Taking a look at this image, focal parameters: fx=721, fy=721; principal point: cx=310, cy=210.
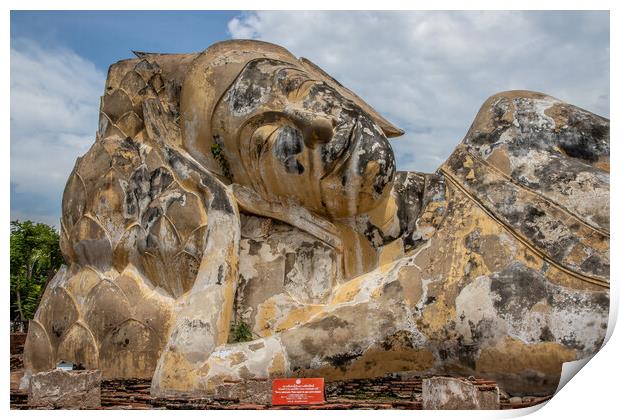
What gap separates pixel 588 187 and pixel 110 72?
474cm

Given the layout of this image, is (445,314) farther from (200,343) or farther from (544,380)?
(200,343)

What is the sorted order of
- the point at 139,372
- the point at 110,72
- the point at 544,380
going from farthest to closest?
the point at 110,72 → the point at 139,372 → the point at 544,380

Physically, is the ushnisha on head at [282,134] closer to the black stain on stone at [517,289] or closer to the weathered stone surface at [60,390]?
the black stain on stone at [517,289]

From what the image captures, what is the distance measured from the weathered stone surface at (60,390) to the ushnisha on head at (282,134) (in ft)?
7.00

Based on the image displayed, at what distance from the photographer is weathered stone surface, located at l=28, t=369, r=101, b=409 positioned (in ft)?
17.2

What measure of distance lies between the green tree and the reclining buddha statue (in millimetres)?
5878

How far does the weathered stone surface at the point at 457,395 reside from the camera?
4.73 m

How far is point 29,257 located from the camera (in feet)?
40.6

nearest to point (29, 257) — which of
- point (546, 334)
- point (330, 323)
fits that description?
point (330, 323)

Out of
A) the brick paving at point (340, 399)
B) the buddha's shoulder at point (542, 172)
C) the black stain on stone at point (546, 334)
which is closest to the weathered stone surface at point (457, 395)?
the brick paving at point (340, 399)

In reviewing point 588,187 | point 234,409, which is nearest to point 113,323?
point 234,409

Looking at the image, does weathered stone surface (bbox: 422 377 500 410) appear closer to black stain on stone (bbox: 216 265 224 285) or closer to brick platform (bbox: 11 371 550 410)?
brick platform (bbox: 11 371 550 410)

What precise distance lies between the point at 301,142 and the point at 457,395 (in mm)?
2384

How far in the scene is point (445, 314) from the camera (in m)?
5.30
